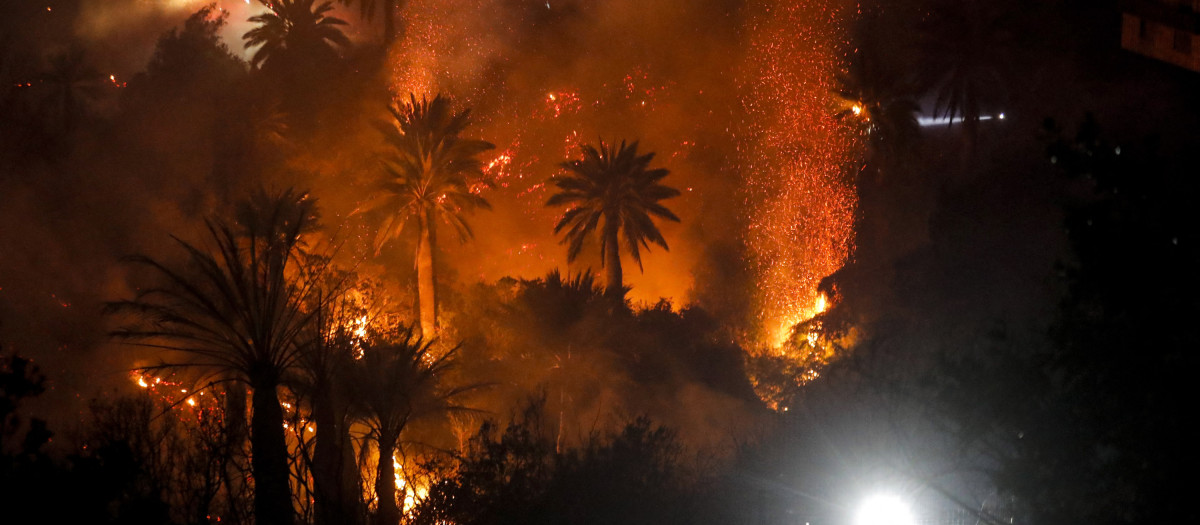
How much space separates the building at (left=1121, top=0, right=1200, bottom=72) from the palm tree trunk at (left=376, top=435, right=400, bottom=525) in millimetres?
15401

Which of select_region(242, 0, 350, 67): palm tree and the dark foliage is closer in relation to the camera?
the dark foliage

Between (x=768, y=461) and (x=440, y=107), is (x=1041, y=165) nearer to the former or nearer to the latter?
(x=768, y=461)

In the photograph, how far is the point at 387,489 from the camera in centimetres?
2095

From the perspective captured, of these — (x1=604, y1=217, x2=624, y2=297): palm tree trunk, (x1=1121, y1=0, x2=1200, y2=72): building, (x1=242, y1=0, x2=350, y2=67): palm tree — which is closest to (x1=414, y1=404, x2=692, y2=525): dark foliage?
(x1=1121, y1=0, x2=1200, y2=72): building

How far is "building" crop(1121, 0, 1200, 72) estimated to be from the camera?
32.4ft

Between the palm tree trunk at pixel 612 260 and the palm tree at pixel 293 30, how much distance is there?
19.2 meters

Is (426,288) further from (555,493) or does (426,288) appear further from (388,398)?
(555,493)

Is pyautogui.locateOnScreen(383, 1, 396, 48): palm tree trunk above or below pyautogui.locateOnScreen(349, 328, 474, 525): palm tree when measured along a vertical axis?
above

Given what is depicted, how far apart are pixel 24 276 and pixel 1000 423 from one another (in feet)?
166

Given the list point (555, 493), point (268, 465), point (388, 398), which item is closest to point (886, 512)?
point (555, 493)

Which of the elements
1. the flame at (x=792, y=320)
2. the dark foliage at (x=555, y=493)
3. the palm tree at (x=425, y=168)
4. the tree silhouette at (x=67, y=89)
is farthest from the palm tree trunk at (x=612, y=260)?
the tree silhouette at (x=67, y=89)

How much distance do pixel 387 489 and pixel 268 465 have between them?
5877 mm

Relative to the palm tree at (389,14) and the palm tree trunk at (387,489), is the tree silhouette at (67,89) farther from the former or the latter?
the palm tree trunk at (387,489)

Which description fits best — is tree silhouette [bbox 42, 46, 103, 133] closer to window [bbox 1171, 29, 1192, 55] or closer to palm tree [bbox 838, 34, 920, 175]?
palm tree [bbox 838, 34, 920, 175]
